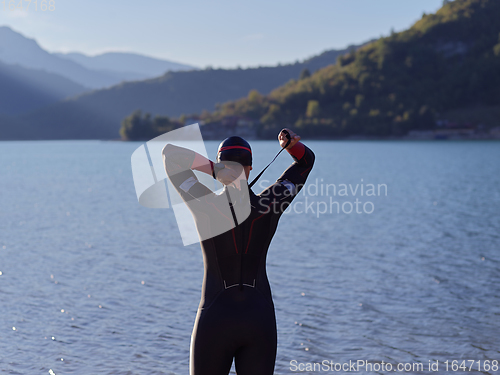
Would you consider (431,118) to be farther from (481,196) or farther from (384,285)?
(384,285)

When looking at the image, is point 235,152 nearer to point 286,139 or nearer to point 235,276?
point 286,139

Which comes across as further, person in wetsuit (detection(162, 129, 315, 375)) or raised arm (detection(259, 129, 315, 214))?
raised arm (detection(259, 129, 315, 214))

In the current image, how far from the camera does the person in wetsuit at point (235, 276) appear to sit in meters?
3.65

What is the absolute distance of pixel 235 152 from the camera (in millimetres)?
3572

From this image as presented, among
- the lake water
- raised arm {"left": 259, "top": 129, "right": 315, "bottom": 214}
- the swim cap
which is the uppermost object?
the swim cap

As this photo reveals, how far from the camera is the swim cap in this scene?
3.57 m

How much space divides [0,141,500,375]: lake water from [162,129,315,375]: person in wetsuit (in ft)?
17.7

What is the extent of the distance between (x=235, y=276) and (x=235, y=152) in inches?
39.4

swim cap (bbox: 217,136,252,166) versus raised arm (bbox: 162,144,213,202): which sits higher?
swim cap (bbox: 217,136,252,166)

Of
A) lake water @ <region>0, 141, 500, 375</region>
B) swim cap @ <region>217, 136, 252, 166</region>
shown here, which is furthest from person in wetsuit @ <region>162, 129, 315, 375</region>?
lake water @ <region>0, 141, 500, 375</region>

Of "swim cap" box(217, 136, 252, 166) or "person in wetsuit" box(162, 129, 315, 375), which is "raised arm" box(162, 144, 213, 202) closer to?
"person in wetsuit" box(162, 129, 315, 375)

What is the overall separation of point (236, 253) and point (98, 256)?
15.4 metres

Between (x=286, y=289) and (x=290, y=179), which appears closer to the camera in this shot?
(x=290, y=179)

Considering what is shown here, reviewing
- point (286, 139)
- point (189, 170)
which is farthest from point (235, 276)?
point (286, 139)
